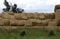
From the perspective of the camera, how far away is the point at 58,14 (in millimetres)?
14922

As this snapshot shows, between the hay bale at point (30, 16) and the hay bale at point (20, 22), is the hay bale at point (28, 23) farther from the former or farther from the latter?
the hay bale at point (30, 16)

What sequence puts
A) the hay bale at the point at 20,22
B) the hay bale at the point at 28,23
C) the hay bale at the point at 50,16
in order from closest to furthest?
the hay bale at the point at 28,23 < the hay bale at the point at 20,22 < the hay bale at the point at 50,16

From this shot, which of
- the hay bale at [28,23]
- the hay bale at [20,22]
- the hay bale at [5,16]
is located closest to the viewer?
the hay bale at [28,23]

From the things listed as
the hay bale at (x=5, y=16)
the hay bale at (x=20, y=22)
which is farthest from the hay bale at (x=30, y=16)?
the hay bale at (x=5, y=16)

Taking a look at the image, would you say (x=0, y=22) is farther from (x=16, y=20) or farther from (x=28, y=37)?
(x=28, y=37)

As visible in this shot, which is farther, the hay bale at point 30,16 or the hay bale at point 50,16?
the hay bale at point 50,16

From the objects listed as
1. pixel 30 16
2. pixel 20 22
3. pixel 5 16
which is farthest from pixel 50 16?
pixel 5 16

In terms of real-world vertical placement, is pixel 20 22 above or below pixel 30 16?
below

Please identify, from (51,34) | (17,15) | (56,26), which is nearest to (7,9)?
(17,15)

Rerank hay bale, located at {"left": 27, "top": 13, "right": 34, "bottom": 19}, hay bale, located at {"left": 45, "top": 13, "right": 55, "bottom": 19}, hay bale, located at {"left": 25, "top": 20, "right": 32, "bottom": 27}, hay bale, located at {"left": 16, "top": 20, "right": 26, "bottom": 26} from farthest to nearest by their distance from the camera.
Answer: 1. hay bale, located at {"left": 45, "top": 13, "right": 55, "bottom": 19}
2. hay bale, located at {"left": 27, "top": 13, "right": 34, "bottom": 19}
3. hay bale, located at {"left": 16, "top": 20, "right": 26, "bottom": 26}
4. hay bale, located at {"left": 25, "top": 20, "right": 32, "bottom": 27}

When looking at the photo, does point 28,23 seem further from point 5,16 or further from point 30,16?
point 5,16

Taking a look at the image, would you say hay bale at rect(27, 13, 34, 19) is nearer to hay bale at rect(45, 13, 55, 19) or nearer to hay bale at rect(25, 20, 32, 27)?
hay bale at rect(25, 20, 32, 27)

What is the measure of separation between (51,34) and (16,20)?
4939 millimetres

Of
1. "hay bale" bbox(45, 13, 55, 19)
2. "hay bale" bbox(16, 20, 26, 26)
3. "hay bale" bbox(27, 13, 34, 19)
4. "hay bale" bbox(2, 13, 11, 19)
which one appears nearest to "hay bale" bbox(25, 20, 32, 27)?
"hay bale" bbox(16, 20, 26, 26)
